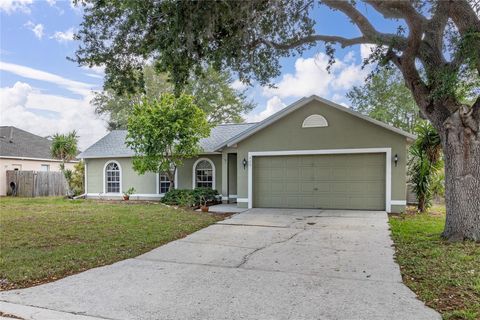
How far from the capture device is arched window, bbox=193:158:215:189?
16.2 m

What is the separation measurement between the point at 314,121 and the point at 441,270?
792 centimetres

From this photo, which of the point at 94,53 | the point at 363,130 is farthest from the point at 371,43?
the point at 94,53

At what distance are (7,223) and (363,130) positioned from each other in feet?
39.1

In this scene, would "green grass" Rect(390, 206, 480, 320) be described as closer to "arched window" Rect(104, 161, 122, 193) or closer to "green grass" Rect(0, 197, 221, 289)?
"green grass" Rect(0, 197, 221, 289)

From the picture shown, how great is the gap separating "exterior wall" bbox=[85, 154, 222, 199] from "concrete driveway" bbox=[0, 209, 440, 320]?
8549 mm

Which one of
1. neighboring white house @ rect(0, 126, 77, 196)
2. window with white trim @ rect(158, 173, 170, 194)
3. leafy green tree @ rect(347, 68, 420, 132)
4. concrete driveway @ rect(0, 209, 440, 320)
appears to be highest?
leafy green tree @ rect(347, 68, 420, 132)

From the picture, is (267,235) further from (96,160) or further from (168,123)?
(96,160)

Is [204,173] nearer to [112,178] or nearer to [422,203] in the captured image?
[112,178]

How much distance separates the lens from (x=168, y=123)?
14.4 metres

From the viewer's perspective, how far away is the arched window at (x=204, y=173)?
53.0 ft

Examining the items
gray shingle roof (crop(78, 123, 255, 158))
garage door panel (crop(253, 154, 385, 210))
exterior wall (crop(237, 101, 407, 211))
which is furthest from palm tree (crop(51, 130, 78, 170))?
garage door panel (crop(253, 154, 385, 210))

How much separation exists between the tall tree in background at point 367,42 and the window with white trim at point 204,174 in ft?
26.4

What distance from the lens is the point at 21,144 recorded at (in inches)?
943

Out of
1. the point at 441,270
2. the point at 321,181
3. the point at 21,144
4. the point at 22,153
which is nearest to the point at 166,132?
the point at 321,181
